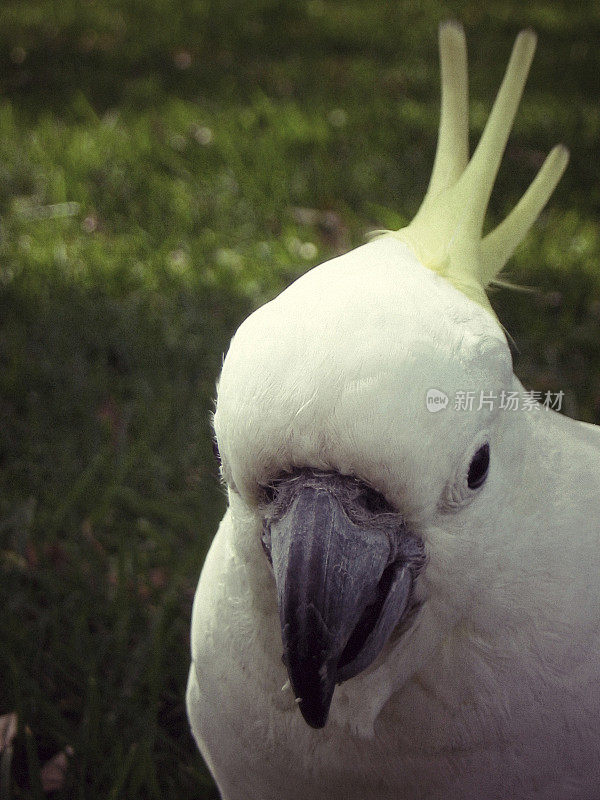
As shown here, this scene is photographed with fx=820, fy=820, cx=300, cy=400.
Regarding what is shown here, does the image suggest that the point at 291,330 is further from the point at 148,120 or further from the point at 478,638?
the point at 148,120

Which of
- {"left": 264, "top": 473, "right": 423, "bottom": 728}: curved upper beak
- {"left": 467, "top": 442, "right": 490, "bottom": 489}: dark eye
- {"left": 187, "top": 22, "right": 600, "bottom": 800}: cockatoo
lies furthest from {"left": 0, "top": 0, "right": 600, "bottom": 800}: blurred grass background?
{"left": 467, "top": 442, "right": 490, "bottom": 489}: dark eye

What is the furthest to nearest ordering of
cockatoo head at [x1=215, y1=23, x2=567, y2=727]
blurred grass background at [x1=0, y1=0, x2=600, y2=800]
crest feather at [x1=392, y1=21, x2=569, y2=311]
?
blurred grass background at [x1=0, y1=0, x2=600, y2=800]
crest feather at [x1=392, y1=21, x2=569, y2=311]
cockatoo head at [x1=215, y1=23, x2=567, y2=727]

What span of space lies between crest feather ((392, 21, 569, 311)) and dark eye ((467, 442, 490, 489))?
0.25 metres

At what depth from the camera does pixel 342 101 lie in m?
4.95

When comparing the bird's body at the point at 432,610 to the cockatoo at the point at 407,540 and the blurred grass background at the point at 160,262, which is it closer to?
the cockatoo at the point at 407,540

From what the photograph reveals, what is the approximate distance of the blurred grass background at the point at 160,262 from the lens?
86.9 inches

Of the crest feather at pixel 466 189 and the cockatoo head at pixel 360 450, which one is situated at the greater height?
the crest feather at pixel 466 189

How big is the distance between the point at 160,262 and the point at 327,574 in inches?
108

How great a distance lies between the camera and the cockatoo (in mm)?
1071

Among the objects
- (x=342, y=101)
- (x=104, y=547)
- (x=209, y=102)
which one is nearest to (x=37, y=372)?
(x=104, y=547)

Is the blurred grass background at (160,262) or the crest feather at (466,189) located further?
the blurred grass background at (160,262)

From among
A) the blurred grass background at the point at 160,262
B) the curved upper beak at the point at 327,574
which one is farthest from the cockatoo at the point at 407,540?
the blurred grass background at the point at 160,262

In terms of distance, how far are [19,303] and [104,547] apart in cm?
134

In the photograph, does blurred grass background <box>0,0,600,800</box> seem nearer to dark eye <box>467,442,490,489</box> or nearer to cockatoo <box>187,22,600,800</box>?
cockatoo <box>187,22,600,800</box>
